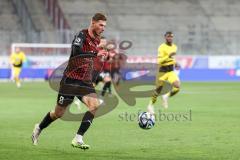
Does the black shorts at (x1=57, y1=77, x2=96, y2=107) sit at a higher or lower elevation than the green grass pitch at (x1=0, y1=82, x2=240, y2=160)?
higher

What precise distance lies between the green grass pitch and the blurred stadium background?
82.3 ft

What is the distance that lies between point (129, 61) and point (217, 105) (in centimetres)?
2284

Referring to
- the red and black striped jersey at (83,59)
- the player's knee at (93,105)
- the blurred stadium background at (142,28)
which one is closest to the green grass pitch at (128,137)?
the player's knee at (93,105)

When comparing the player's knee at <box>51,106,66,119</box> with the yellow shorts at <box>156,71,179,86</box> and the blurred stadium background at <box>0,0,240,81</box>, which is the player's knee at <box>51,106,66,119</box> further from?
the blurred stadium background at <box>0,0,240,81</box>

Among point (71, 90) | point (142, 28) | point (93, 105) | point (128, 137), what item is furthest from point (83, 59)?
point (142, 28)

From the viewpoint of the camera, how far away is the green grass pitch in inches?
463

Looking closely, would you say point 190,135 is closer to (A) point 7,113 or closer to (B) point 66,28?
(A) point 7,113

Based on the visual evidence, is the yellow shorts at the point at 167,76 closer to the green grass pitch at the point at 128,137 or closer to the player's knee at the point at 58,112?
the green grass pitch at the point at 128,137

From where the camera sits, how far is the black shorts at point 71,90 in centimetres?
1224

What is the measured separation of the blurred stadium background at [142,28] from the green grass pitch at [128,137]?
25.1 metres

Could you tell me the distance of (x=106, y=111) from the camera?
21953 mm

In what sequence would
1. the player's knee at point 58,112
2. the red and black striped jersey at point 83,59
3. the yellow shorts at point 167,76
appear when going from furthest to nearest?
the yellow shorts at point 167,76 → the player's knee at point 58,112 → the red and black striped jersey at point 83,59

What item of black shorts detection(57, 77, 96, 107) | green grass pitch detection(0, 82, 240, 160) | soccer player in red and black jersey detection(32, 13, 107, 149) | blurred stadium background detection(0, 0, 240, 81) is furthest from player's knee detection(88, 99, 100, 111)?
blurred stadium background detection(0, 0, 240, 81)

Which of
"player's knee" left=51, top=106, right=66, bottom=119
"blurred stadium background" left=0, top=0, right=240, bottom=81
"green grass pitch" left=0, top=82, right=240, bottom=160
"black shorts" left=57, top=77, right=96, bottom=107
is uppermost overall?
"blurred stadium background" left=0, top=0, right=240, bottom=81
